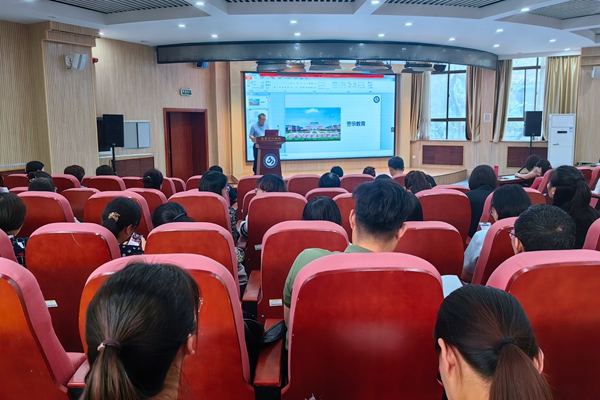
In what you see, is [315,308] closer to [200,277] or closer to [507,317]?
[200,277]

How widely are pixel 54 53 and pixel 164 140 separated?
2974 millimetres

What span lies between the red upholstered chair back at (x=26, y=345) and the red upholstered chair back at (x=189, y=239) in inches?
27.0

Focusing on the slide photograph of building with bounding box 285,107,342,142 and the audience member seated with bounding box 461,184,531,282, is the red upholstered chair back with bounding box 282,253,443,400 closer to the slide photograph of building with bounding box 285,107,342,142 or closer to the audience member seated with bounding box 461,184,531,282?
the audience member seated with bounding box 461,184,531,282

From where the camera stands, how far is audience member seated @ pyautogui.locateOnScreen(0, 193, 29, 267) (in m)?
2.66

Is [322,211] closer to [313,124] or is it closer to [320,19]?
[320,19]

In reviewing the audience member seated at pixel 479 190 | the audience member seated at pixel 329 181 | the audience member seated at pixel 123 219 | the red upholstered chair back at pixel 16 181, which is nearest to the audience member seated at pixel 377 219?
the audience member seated at pixel 123 219

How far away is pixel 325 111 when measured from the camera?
472 inches

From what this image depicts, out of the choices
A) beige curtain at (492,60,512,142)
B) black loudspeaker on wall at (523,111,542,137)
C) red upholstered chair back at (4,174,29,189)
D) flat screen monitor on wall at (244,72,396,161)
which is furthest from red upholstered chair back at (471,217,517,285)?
beige curtain at (492,60,512,142)

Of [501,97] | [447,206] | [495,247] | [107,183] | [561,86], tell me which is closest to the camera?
[495,247]

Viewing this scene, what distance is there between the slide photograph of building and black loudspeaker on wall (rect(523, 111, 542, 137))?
4.44 meters

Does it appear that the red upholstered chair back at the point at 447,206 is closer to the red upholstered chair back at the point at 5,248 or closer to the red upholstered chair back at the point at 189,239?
the red upholstered chair back at the point at 189,239

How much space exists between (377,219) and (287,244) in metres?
0.48

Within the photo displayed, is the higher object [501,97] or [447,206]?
[501,97]

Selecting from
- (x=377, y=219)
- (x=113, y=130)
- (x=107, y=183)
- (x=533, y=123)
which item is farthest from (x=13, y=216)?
(x=533, y=123)
